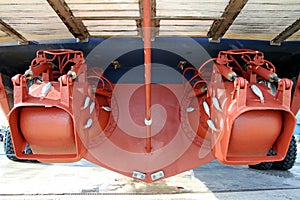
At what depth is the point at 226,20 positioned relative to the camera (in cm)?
177

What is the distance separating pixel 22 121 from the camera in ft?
4.79

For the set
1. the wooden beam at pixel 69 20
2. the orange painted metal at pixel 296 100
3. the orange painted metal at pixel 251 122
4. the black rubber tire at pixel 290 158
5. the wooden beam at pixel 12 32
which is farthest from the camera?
the black rubber tire at pixel 290 158

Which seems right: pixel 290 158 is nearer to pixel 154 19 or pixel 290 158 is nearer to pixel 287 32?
pixel 287 32

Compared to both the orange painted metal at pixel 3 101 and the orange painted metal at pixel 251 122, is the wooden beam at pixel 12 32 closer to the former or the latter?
the orange painted metal at pixel 3 101

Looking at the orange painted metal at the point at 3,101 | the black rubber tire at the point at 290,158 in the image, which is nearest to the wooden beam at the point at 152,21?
the orange painted metal at the point at 3,101

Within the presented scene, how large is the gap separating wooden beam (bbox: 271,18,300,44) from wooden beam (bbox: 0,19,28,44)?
1.79 metres

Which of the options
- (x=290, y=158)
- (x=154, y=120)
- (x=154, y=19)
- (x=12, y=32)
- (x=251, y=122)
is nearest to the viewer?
(x=251, y=122)

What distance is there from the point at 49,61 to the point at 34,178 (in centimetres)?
126

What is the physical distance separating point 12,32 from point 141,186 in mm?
1473

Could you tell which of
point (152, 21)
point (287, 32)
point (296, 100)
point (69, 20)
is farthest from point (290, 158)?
point (69, 20)

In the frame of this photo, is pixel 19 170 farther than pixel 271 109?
Yes

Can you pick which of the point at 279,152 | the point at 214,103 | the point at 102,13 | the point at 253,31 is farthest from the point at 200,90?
the point at 102,13

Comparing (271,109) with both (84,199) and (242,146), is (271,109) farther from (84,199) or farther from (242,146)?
(84,199)

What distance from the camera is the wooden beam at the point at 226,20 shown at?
5.11 ft
